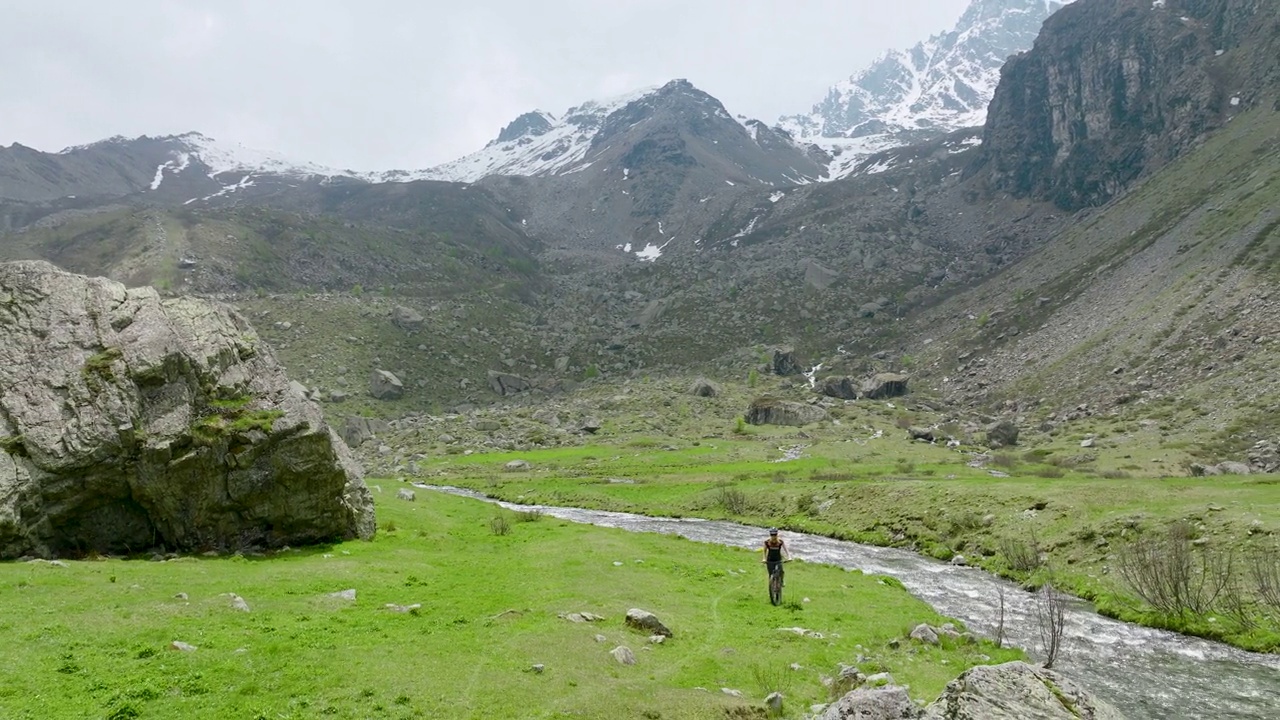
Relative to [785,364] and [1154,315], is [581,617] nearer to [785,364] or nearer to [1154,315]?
[1154,315]

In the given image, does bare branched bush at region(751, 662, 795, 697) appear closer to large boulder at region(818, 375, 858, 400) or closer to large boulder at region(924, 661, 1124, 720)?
large boulder at region(924, 661, 1124, 720)

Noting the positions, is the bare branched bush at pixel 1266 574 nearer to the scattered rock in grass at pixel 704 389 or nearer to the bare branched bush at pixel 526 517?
the bare branched bush at pixel 526 517

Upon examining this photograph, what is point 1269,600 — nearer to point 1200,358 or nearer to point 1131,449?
point 1131,449

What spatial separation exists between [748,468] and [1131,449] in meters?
40.1

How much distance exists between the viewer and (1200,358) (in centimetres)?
8419

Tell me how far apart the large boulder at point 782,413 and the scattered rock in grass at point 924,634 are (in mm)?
92338

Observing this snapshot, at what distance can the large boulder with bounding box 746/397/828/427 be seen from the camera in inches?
4633

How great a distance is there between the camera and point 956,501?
166 ft

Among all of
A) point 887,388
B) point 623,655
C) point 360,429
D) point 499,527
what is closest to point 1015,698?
point 623,655

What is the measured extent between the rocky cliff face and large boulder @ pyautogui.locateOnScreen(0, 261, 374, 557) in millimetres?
190120

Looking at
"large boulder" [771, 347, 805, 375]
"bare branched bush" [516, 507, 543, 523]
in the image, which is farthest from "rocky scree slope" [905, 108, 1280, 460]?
"bare branched bush" [516, 507, 543, 523]

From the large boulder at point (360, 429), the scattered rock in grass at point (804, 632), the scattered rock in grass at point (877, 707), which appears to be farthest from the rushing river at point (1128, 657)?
the large boulder at point (360, 429)

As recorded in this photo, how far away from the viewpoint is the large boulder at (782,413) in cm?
11769

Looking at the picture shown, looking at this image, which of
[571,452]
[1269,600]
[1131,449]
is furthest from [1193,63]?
[1269,600]
